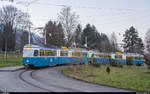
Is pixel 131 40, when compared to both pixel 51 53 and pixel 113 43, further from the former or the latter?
pixel 51 53

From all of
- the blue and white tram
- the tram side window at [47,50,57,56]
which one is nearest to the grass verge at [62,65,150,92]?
the blue and white tram

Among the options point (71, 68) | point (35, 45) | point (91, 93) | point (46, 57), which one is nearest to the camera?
point (91, 93)

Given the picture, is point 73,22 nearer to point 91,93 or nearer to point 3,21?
point 3,21

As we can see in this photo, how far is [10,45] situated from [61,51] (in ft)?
101

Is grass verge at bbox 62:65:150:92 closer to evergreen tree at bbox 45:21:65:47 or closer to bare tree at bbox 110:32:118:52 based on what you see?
evergreen tree at bbox 45:21:65:47

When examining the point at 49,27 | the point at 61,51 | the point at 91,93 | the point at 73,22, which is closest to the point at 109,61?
the point at 61,51

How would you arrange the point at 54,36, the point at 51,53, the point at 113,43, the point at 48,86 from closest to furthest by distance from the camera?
the point at 48,86
the point at 51,53
the point at 54,36
the point at 113,43

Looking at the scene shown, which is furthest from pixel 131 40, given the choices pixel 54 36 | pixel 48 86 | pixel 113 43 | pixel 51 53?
pixel 48 86

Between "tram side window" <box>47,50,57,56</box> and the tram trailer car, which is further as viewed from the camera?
"tram side window" <box>47,50,57,56</box>

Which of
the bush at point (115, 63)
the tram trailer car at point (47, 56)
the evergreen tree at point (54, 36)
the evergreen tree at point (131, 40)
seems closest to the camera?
the tram trailer car at point (47, 56)

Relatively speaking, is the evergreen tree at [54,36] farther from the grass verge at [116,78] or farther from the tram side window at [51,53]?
the grass verge at [116,78]

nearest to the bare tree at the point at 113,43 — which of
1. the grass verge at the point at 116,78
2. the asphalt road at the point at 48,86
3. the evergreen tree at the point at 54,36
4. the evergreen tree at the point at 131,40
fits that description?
the evergreen tree at the point at 131,40

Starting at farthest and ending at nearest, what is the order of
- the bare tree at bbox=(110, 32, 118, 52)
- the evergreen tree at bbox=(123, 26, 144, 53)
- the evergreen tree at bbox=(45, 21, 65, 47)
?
the evergreen tree at bbox=(123, 26, 144, 53), the bare tree at bbox=(110, 32, 118, 52), the evergreen tree at bbox=(45, 21, 65, 47)

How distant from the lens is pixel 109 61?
105 ft
